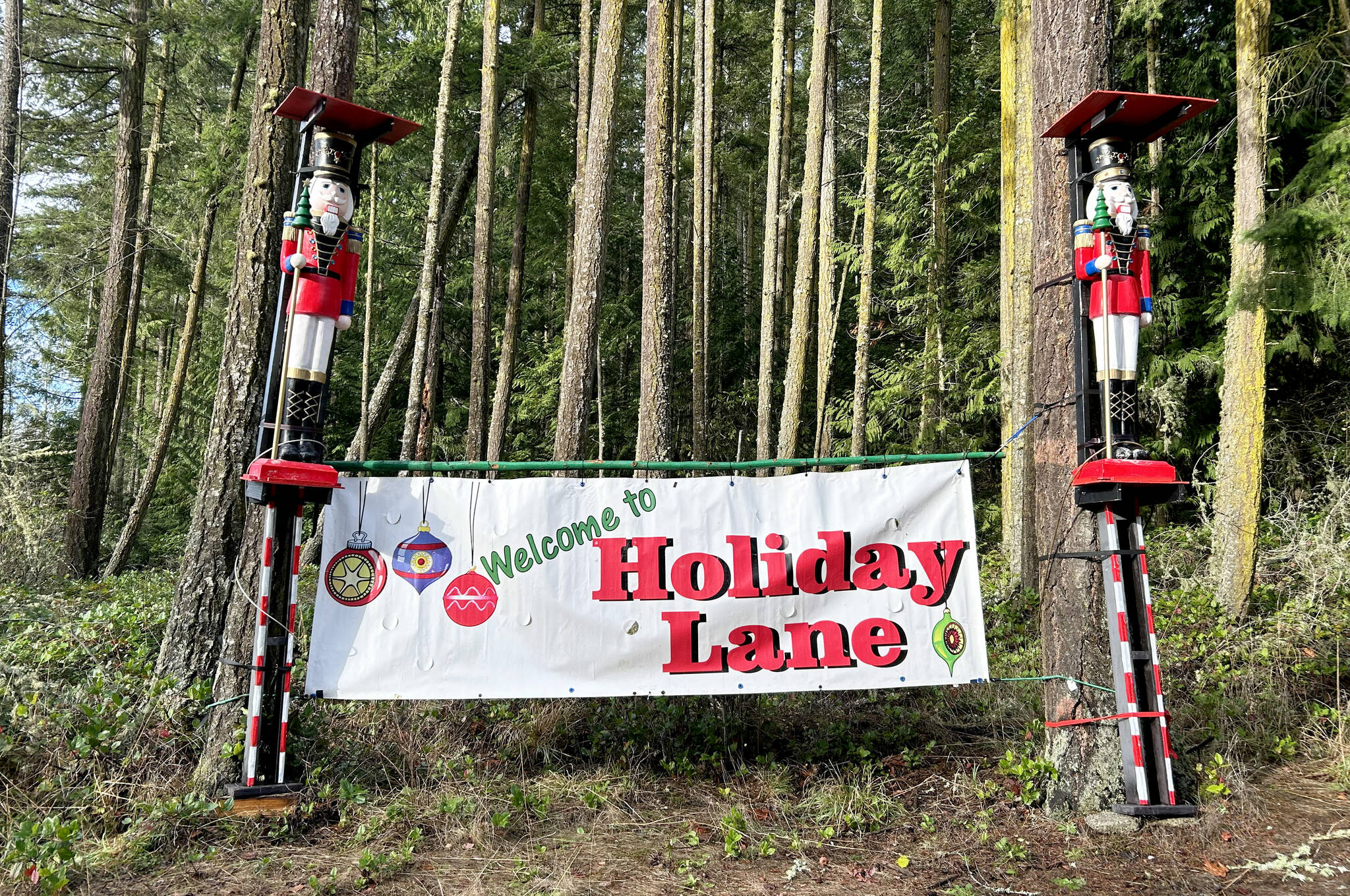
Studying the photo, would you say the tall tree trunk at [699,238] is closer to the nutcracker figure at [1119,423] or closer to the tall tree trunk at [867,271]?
the tall tree trunk at [867,271]

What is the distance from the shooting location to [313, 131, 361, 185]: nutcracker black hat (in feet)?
15.4

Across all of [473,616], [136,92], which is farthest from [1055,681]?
[136,92]

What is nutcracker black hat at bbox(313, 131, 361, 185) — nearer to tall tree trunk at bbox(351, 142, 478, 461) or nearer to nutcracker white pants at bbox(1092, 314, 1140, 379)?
nutcracker white pants at bbox(1092, 314, 1140, 379)

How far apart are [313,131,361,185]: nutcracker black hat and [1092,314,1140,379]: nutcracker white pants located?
14.2 feet

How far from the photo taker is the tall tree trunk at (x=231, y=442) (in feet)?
17.9

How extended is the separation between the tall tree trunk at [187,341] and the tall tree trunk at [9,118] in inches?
86.5

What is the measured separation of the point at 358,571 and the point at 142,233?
13.1 meters

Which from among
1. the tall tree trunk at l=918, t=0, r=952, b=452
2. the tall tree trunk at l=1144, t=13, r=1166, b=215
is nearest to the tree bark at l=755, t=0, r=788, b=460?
the tall tree trunk at l=918, t=0, r=952, b=452

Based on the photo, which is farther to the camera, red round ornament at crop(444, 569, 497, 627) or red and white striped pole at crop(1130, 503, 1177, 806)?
red round ornament at crop(444, 569, 497, 627)

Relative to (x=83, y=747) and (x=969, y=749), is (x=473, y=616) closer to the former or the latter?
(x=83, y=747)

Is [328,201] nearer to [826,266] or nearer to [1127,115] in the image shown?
[1127,115]

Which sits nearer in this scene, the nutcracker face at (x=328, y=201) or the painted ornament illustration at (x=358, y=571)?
the nutcracker face at (x=328, y=201)

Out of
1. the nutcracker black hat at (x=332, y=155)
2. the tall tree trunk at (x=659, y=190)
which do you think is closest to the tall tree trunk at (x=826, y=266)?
the tall tree trunk at (x=659, y=190)

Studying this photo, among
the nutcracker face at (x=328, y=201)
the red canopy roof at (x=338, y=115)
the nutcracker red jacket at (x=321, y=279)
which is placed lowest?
the nutcracker red jacket at (x=321, y=279)
